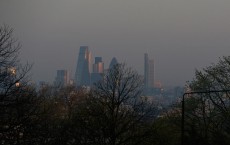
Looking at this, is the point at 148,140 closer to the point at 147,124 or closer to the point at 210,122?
the point at 147,124

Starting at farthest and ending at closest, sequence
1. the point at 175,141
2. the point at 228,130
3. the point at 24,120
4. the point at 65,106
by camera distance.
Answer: the point at 65,106 → the point at 175,141 → the point at 228,130 → the point at 24,120

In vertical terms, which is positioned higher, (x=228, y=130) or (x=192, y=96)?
(x=192, y=96)

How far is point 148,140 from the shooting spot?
133ft

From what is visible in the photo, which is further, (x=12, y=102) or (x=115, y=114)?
(x=115, y=114)

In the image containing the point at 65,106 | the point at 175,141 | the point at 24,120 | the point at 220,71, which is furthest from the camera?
the point at 65,106

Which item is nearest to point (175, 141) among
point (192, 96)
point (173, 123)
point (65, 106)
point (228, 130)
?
point (173, 123)

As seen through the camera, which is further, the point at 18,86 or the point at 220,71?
the point at 220,71

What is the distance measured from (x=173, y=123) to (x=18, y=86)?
79.4 feet

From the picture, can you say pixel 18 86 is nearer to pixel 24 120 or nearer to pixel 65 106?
pixel 24 120

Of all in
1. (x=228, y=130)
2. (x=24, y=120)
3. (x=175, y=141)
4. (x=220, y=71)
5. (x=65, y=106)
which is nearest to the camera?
(x=24, y=120)

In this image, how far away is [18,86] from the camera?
26.5m

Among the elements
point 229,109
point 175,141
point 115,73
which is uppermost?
point 115,73

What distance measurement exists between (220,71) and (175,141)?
29.0 ft

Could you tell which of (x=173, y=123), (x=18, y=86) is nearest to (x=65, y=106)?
(x=173, y=123)
